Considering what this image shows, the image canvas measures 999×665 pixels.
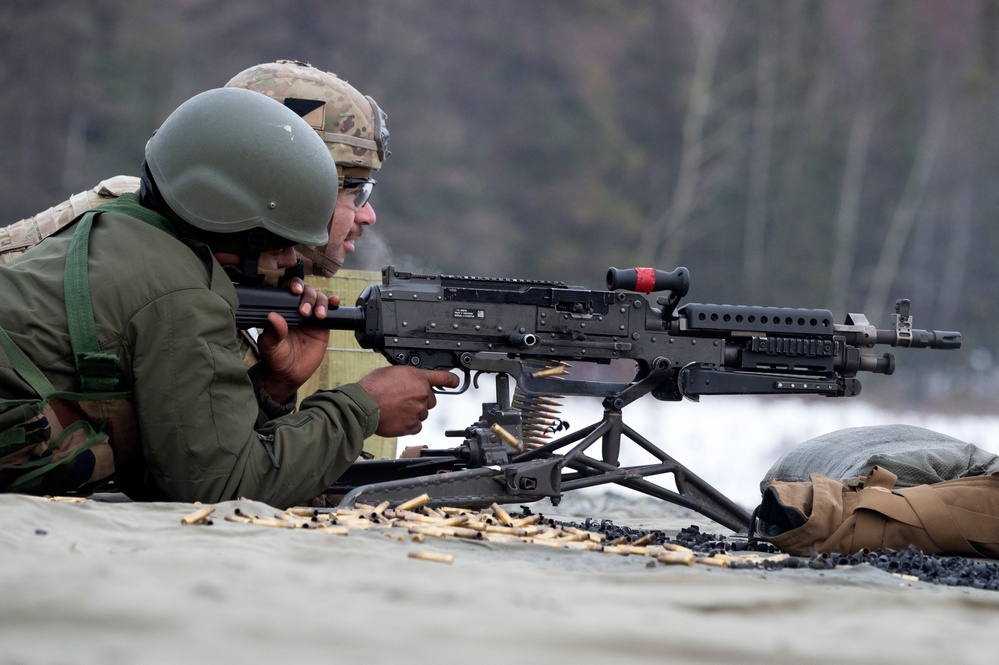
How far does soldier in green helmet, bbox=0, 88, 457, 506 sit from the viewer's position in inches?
144

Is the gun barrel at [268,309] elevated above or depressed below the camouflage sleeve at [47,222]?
below

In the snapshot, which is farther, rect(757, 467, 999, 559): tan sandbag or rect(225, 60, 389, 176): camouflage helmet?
rect(225, 60, 389, 176): camouflage helmet

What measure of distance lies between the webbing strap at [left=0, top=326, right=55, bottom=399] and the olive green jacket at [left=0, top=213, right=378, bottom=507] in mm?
27

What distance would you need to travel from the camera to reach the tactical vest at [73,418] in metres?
3.56

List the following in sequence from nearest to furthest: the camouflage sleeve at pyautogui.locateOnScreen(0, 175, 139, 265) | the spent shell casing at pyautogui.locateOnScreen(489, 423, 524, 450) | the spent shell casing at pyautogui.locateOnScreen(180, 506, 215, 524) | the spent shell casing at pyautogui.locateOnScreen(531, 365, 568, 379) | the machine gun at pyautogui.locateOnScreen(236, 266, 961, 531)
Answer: the spent shell casing at pyautogui.locateOnScreen(180, 506, 215, 524)
the machine gun at pyautogui.locateOnScreen(236, 266, 961, 531)
the spent shell casing at pyautogui.locateOnScreen(489, 423, 524, 450)
the spent shell casing at pyautogui.locateOnScreen(531, 365, 568, 379)
the camouflage sleeve at pyautogui.locateOnScreen(0, 175, 139, 265)

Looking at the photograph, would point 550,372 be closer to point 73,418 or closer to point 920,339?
point 920,339

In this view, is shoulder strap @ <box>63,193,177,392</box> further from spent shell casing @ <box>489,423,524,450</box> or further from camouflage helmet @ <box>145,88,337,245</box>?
spent shell casing @ <box>489,423,524,450</box>

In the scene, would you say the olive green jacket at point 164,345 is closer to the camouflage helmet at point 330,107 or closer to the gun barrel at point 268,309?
the gun barrel at point 268,309

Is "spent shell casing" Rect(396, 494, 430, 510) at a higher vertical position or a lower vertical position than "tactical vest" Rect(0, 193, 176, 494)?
lower

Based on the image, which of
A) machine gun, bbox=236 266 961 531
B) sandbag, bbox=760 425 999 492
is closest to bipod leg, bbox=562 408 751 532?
machine gun, bbox=236 266 961 531

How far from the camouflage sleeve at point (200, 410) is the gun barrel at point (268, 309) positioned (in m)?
0.31

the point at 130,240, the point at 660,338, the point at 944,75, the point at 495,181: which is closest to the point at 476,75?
the point at 495,181

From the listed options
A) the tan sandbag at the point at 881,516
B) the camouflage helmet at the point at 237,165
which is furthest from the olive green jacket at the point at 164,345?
the tan sandbag at the point at 881,516

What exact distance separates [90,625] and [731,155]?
17.9 m
